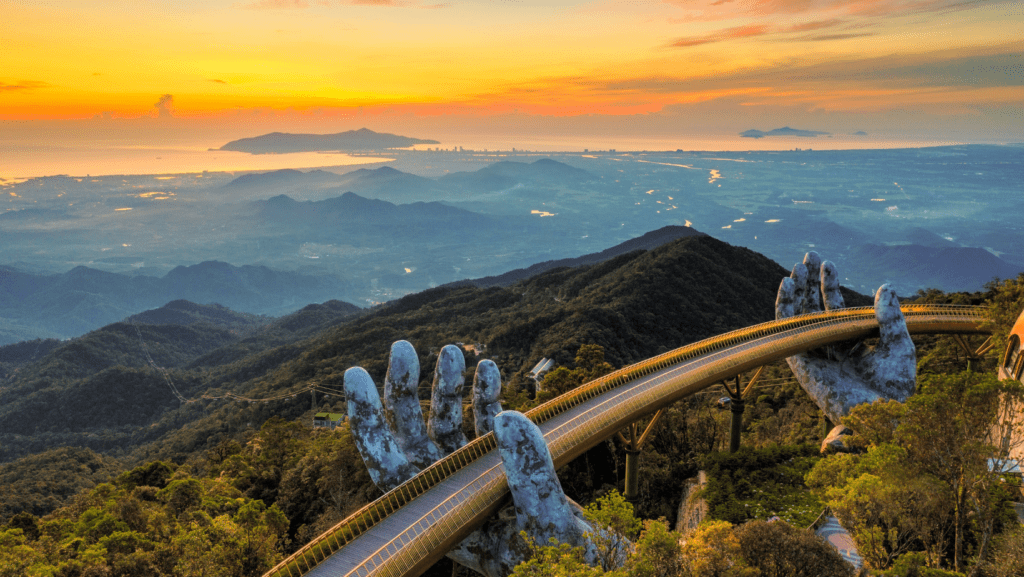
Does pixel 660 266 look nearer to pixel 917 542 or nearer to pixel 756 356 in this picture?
pixel 756 356

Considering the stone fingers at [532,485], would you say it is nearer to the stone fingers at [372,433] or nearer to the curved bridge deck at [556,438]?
the curved bridge deck at [556,438]

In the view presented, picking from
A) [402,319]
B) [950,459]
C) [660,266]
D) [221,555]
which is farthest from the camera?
[402,319]

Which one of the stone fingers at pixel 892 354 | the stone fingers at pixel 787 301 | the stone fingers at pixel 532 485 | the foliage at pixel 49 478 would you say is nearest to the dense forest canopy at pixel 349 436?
the foliage at pixel 49 478

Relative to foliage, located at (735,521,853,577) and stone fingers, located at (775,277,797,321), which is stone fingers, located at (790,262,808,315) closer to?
stone fingers, located at (775,277,797,321)

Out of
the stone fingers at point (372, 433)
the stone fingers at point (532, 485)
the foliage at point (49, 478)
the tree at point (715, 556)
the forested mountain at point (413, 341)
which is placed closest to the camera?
the tree at point (715, 556)

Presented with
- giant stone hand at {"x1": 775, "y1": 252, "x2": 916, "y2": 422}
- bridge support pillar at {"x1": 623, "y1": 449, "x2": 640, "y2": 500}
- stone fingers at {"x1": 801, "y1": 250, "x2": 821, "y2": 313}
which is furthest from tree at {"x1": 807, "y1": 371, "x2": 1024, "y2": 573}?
stone fingers at {"x1": 801, "y1": 250, "x2": 821, "y2": 313}

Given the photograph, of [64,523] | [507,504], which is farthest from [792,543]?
[64,523]

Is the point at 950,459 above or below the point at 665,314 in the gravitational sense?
above
